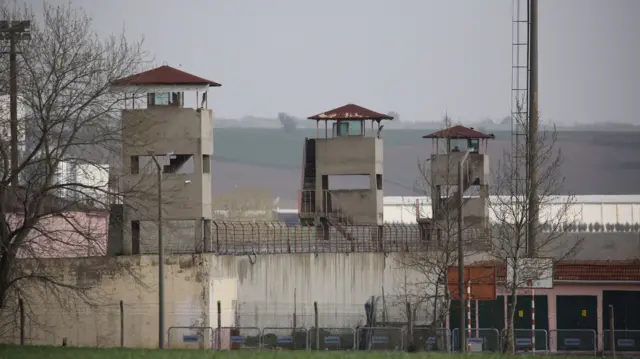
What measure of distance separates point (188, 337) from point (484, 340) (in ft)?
35.3

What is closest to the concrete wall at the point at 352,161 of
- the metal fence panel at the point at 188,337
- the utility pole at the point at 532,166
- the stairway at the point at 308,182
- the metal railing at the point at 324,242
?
the stairway at the point at 308,182

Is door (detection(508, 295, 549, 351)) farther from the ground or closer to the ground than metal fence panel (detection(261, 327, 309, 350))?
farther from the ground

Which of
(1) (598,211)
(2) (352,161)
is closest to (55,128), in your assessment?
(2) (352,161)

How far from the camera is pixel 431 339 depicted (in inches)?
2063

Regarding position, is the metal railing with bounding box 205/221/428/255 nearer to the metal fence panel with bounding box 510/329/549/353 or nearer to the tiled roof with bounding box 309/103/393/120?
the tiled roof with bounding box 309/103/393/120

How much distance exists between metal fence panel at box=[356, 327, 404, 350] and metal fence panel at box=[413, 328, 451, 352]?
0.66m

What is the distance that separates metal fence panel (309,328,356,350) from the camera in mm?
52344

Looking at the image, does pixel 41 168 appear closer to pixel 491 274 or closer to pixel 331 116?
pixel 491 274

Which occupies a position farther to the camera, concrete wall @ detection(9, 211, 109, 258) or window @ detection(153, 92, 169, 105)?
window @ detection(153, 92, 169, 105)

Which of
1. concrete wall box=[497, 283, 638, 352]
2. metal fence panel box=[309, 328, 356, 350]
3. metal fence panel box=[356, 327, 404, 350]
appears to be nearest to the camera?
metal fence panel box=[356, 327, 404, 350]

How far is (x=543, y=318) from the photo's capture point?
58719 mm

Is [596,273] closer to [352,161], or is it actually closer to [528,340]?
[528,340]

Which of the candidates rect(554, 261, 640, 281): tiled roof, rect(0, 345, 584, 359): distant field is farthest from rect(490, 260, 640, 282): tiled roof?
rect(0, 345, 584, 359): distant field

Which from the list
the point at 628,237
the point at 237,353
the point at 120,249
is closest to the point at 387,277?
the point at 120,249
